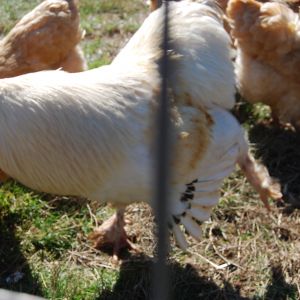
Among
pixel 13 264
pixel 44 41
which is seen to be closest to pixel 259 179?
pixel 13 264

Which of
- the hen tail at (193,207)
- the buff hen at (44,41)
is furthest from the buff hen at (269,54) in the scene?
the hen tail at (193,207)

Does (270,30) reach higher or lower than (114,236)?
higher

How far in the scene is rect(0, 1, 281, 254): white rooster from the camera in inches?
133

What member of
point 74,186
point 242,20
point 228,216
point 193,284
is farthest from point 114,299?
point 242,20

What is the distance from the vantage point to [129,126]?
3.42 m

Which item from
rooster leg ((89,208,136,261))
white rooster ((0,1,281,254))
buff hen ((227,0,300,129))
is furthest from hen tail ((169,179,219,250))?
buff hen ((227,0,300,129))

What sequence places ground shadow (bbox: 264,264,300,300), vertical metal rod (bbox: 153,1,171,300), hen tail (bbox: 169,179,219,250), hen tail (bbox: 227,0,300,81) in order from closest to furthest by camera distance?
vertical metal rod (bbox: 153,1,171,300) → hen tail (bbox: 169,179,219,250) → ground shadow (bbox: 264,264,300,300) → hen tail (bbox: 227,0,300,81)

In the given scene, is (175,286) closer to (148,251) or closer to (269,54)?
(148,251)

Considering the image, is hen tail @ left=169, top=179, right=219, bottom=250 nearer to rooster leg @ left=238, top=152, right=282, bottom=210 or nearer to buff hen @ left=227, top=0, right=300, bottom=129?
rooster leg @ left=238, top=152, right=282, bottom=210

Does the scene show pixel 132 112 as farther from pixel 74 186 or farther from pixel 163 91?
pixel 163 91

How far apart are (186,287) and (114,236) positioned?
0.66 meters

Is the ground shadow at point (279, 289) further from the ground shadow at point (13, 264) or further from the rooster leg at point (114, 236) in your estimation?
the ground shadow at point (13, 264)

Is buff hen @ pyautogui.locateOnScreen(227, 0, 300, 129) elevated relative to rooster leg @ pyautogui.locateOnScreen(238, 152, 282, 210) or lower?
elevated

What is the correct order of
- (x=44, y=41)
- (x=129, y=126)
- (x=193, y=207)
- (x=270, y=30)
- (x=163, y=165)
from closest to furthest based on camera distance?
(x=163, y=165)
(x=129, y=126)
(x=193, y=207)
(x=44, y=41)
(x=270, y=30)
